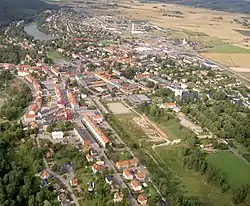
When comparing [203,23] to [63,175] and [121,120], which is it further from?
[63,175]

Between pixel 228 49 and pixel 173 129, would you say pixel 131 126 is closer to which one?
pixel 173 129

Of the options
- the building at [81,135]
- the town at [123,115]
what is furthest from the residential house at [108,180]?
the building at [81,135]

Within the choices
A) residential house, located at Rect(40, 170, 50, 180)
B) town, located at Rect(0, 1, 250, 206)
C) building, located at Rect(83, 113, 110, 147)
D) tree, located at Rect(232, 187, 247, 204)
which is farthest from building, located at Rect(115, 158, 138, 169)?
tree, located at Rect(232, 187, 247, 204)

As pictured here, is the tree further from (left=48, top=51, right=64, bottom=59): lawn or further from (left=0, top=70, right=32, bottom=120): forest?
(left=48, top=51, right=64, bottom=59): lawn

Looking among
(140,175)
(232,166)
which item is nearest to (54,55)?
(140,175)

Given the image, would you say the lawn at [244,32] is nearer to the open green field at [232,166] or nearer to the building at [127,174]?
the open green field at [232,166]

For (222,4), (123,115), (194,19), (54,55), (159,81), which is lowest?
(222,4)
